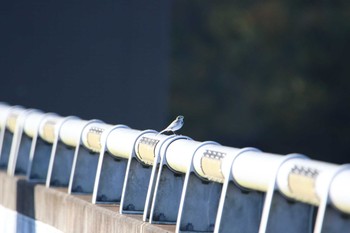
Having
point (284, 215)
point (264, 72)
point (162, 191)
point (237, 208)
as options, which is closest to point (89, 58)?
point (162, 191)

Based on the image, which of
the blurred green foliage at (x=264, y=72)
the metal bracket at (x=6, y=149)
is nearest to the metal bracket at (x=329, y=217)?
the metal bracket at (x=6, y=149)

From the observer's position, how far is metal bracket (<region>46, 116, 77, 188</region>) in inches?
445

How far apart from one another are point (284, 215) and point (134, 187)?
250cm

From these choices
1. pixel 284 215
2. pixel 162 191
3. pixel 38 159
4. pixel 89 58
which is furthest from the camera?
pixel 89 58

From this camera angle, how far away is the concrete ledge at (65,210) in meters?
8.73

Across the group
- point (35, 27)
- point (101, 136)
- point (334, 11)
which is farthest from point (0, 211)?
point (334, 11)

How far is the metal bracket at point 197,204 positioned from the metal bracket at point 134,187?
0.91m

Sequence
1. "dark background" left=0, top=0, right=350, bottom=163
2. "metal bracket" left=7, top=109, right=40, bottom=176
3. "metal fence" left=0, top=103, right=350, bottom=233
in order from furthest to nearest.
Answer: "dark background" left=0, top=0, right=350, bottom=163 < "metal bracket" left=7, top=109, right=40, bottom=176 < "metal fence" left=0, top=103, right=350, bottom=233

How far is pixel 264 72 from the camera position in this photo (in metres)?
67.6

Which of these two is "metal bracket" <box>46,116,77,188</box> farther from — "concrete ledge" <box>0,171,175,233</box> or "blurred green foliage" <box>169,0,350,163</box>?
"blurred green foliage" <box>169,0,350,163</box>

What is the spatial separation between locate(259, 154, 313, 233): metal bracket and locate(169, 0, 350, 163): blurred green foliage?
51919 mm

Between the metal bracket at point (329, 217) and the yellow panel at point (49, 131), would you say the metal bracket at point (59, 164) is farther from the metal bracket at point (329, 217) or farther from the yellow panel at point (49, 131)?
the metal bracket at point (329, 217)

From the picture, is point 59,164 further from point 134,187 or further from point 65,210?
point 134,187

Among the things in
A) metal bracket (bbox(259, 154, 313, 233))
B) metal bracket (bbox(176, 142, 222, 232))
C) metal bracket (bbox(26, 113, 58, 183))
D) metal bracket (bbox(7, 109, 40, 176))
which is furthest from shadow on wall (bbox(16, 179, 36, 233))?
metal bracket (bbox(259, 154, 313, 233))
